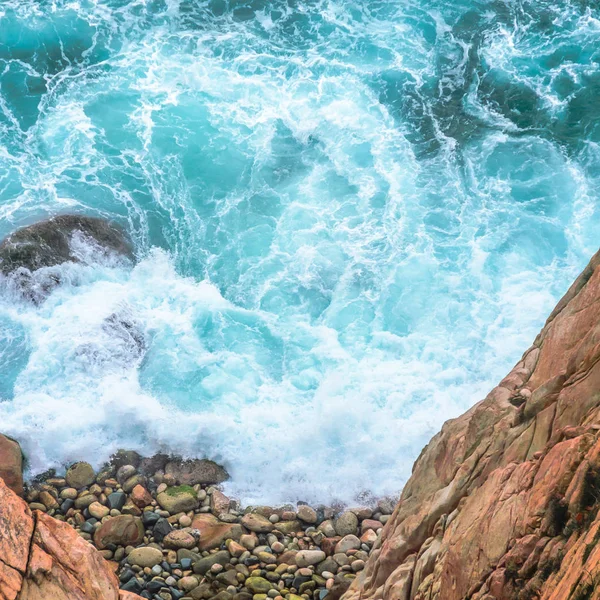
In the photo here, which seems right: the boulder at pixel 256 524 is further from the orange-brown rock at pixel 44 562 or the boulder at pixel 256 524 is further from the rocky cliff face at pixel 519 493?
the rocky cliff face at pixel 519 493

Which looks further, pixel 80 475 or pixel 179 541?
pixel 80 475

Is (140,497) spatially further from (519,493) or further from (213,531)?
(519,493)

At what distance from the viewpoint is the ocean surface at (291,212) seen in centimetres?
2523

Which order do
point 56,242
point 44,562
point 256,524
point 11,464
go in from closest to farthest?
point 44,562 → point 256,524 → point 11,464 → point 56,242

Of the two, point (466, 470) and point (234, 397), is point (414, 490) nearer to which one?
point (466, 470)

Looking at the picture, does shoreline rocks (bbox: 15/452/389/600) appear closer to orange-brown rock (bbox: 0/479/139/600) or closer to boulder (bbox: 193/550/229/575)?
boulder (bbox: 193/550/229/575)

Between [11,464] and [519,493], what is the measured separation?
56.9ft

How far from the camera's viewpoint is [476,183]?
32.2 m

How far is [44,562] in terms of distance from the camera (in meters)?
14.9

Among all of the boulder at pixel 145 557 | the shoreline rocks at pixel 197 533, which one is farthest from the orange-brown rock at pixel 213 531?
the boulder at pixel 145 557

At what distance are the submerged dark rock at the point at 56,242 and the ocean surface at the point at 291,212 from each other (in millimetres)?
748

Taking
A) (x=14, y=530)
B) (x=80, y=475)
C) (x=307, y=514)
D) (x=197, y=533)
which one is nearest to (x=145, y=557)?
(x=197, y=533)

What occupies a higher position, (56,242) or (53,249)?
(56,242)

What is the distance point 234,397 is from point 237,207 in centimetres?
939
